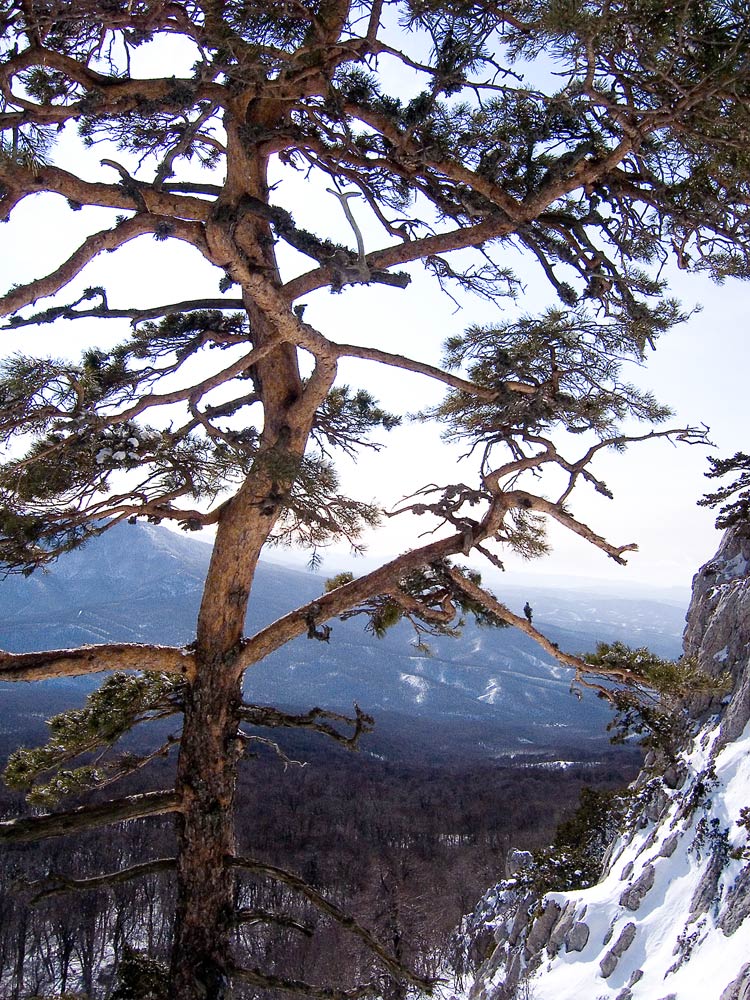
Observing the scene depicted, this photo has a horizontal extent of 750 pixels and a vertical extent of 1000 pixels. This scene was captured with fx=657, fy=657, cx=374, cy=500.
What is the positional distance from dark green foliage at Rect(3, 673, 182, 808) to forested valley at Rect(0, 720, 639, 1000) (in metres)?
22.2

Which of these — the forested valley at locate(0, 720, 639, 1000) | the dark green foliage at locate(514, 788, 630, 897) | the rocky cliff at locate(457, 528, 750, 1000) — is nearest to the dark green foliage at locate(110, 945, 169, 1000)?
the rocky cliff at locate(457, 528, 750, 1000)

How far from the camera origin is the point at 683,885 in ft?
54.6

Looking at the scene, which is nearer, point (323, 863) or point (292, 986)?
point (292, 986)

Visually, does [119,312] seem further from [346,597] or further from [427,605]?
[427,605]

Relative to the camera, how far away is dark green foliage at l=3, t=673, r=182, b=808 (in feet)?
11.9

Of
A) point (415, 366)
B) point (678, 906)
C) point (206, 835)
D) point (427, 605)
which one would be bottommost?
point (678, 906)

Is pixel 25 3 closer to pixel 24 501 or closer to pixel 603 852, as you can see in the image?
pixel 24 501

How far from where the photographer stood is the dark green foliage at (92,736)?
364 centimetres

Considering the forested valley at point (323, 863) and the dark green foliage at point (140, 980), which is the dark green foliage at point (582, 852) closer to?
the forested valley at point (323, 863)

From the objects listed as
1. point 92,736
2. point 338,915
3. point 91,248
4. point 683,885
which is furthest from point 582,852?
point 91,248

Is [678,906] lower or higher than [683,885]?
lower

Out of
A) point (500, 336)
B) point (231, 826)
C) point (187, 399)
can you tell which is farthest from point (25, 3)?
point (231, 826)

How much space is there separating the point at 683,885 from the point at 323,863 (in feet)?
143

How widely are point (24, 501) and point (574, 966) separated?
22375 mm
